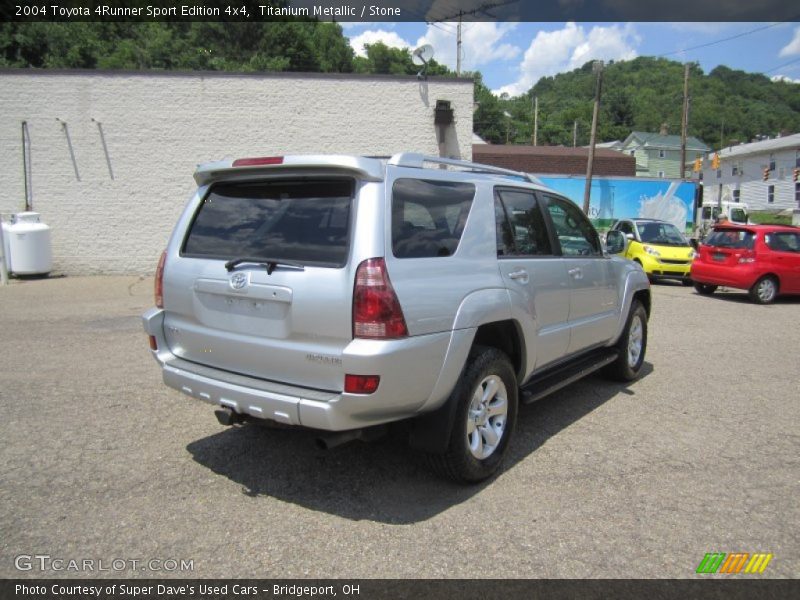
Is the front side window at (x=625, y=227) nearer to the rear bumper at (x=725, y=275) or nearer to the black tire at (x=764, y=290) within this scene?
the rear bumper at (x=725, y=275)

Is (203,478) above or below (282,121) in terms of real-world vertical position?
below

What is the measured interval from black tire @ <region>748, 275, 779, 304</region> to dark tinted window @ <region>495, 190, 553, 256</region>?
9686 mm

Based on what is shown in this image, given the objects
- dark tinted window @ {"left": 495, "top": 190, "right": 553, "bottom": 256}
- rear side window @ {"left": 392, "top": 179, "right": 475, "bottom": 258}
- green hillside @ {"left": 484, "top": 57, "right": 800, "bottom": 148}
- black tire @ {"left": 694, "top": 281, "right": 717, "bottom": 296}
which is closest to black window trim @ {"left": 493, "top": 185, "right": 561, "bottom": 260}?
dark tinted window @ {"left": 495, "top": 190, "right": 553, "bottom": 256}

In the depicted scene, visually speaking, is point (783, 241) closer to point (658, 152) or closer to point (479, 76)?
point (658, 152)

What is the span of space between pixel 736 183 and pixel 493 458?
6242cm

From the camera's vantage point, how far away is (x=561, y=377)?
449cm

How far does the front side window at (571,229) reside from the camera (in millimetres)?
4754

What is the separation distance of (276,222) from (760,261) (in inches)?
462

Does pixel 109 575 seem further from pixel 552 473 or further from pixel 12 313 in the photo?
pixel 12 313

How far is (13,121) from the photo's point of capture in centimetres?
1389

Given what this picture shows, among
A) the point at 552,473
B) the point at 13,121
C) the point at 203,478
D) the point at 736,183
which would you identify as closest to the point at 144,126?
the point at 13,121

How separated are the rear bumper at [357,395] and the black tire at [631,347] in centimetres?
317

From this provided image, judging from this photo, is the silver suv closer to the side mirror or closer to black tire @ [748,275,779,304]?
the side mirror

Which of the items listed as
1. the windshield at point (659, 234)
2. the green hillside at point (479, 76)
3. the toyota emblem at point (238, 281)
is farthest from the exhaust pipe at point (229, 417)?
the green hillside at point (479, 76)
